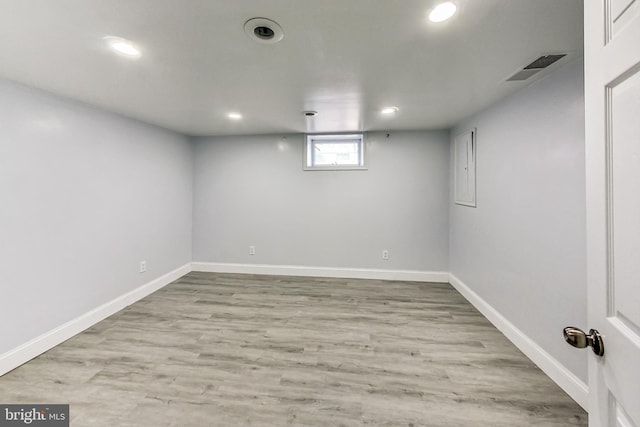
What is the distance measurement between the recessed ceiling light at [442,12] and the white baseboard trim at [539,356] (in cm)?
229

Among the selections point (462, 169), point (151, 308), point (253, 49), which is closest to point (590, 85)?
point (253, 49)

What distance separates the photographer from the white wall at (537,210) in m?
1.69

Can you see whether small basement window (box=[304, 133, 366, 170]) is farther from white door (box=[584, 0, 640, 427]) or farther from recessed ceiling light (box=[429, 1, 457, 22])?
white door (box=[584, 0, 640, 427])

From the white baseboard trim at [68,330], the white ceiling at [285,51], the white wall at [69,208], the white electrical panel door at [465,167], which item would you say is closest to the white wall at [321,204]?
the white electrical panel door at [465,167]

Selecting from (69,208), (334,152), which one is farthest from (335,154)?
(69,208)

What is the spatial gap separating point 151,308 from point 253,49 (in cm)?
292

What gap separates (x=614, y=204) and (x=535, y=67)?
1.72 metres

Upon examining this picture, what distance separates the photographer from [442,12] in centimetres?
124

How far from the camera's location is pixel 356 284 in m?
3.78

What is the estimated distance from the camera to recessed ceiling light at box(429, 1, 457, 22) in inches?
47.2

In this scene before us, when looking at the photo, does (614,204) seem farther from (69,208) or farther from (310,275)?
(310,275)

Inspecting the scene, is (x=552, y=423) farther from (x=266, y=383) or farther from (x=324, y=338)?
(x=266, y=383)

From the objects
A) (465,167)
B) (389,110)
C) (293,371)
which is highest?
(389,110)

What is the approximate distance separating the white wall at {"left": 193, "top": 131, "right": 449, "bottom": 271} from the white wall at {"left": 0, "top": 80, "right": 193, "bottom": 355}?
840 millimetres
